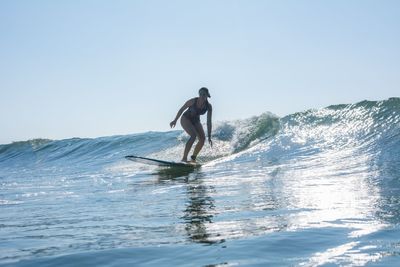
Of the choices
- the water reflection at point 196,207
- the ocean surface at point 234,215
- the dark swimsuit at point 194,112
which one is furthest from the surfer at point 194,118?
the water reflection at point 196,207

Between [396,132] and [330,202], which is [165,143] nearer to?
[396,132]

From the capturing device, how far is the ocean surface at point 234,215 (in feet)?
10.00

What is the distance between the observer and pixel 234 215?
4.53 meters

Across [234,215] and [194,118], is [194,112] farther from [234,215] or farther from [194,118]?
[234,215]

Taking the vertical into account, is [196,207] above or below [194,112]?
below

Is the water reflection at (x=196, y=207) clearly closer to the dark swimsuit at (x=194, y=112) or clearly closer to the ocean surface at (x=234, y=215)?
the ocean surface at (x=234, y=215)

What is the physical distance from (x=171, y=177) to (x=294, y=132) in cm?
613

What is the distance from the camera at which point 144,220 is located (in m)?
4.49

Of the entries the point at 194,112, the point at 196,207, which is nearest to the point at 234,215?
the point at 196,207

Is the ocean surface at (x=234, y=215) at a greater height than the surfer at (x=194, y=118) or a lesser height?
lesser

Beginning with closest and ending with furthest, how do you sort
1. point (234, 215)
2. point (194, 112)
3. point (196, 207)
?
point (234, 215) → point (196, 207) → point (194, 112)

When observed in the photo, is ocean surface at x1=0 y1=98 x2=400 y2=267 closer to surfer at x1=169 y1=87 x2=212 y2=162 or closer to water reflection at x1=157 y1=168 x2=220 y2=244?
water reflection at x1=157 y1=168 x2=220 y2=244

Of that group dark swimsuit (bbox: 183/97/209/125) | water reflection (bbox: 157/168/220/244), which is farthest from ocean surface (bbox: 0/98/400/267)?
dark swimsuit (bbox: 183/97/209/125)

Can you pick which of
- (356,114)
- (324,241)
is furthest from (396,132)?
(324,241)
